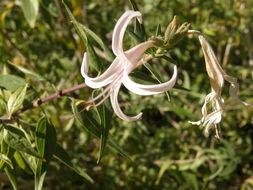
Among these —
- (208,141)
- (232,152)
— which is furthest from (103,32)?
(232,152)

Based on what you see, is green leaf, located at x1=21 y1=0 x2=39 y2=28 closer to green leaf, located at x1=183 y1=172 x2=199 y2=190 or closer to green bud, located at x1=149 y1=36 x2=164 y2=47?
green bud, located at x1=149 y1=36 x2=164 y2=47

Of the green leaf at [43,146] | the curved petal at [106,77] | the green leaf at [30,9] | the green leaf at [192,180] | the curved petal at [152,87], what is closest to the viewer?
the curved petal at [152,87]

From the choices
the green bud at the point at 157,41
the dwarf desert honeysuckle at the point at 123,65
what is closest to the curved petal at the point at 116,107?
the dwarf desert honeysuckle at the point at 123,65

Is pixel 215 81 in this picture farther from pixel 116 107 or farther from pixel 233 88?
pixel 116 107

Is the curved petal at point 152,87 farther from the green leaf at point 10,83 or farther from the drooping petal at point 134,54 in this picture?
the green leaf at point 10,83

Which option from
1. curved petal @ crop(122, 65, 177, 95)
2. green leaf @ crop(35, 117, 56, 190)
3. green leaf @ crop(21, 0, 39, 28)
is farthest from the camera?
green leaf @ crop(21, 0, 39, 28)

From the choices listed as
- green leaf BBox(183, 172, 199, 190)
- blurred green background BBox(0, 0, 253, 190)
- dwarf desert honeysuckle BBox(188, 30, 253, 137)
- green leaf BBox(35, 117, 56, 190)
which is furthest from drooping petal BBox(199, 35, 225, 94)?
green leaf BBox(183, 172, 199, 190)

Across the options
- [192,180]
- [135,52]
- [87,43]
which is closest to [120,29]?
[135,52]
